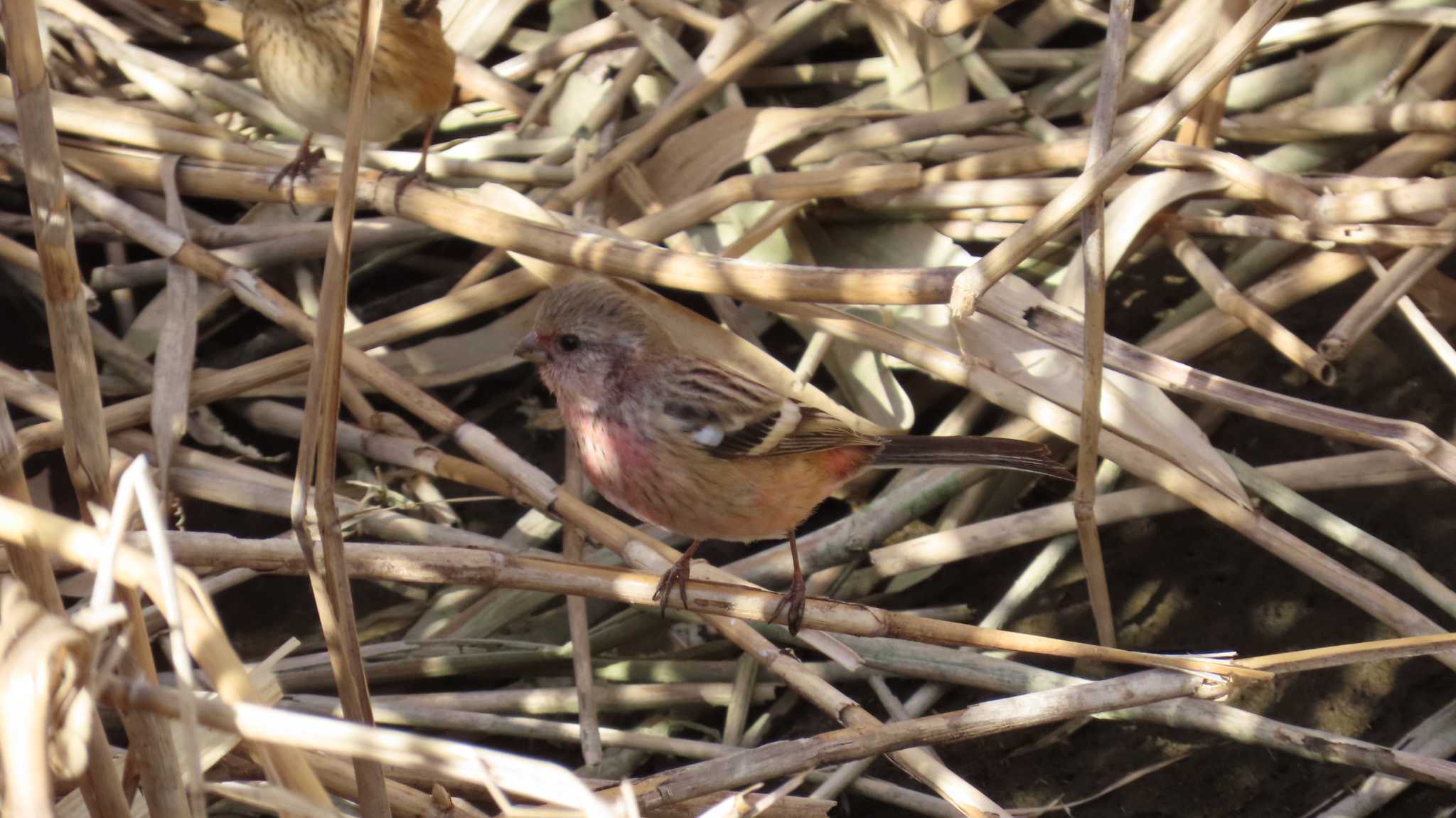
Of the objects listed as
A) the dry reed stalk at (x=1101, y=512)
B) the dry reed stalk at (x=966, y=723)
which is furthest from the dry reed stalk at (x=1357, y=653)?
the dry reed stalk at (x=1101, y=512)

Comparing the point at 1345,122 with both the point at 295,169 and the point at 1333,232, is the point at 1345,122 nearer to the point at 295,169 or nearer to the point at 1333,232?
the point at 1333,232

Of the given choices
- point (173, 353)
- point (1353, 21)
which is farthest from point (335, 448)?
point (1353, 21)

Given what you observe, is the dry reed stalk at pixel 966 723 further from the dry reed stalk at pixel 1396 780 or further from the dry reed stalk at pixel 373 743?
the dry reed stalk at pixel 373 743

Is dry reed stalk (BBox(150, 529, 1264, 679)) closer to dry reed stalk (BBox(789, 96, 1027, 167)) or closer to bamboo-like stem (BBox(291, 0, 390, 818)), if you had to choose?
bamboo-like stem (BBox(291, 0, 390, 818))

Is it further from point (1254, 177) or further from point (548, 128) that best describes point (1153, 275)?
point (548, 128)

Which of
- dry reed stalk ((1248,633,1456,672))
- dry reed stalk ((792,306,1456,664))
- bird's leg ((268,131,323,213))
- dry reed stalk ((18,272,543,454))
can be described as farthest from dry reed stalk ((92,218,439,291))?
dry reed stalk ((1248,633,1456,672))

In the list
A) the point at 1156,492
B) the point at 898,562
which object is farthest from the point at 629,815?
the point at 1156,492
